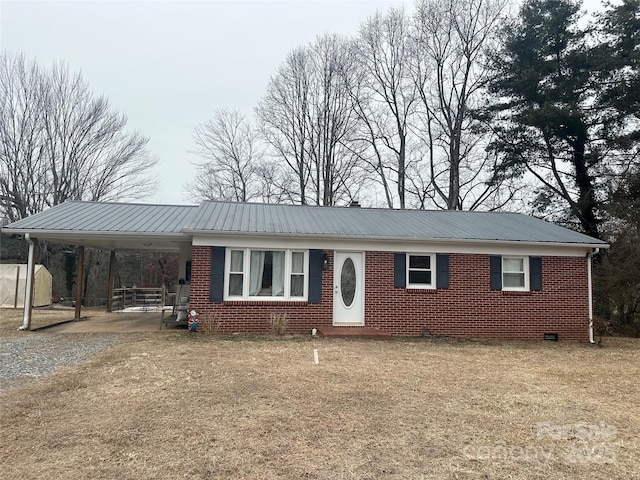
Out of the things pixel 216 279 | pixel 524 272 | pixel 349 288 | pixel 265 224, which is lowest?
pixel 349 288

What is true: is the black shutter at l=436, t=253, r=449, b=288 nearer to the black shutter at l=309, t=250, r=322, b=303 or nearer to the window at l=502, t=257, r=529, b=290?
the window at l=502, t=257, r=529, b=290

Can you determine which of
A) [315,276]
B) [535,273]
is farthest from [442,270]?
[315,276]

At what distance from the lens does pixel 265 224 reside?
10.9m

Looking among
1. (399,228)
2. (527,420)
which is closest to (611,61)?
(399,228)

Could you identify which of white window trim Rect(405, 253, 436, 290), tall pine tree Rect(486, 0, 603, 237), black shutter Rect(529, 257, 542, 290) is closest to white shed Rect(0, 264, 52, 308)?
white window trim Rect(405, 253, 436, 290)

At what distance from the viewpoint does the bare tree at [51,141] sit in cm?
2200

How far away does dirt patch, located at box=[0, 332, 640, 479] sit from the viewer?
3303mm

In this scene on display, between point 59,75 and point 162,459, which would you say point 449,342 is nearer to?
point 162,459

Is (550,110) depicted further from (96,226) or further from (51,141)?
(51,141)

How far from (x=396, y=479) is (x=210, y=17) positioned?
41.4ft

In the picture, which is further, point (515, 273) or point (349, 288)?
point (515, 273)

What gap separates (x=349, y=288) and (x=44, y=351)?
675 cm

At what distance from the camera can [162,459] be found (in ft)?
11.0

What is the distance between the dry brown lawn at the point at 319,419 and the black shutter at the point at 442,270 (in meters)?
3.36
